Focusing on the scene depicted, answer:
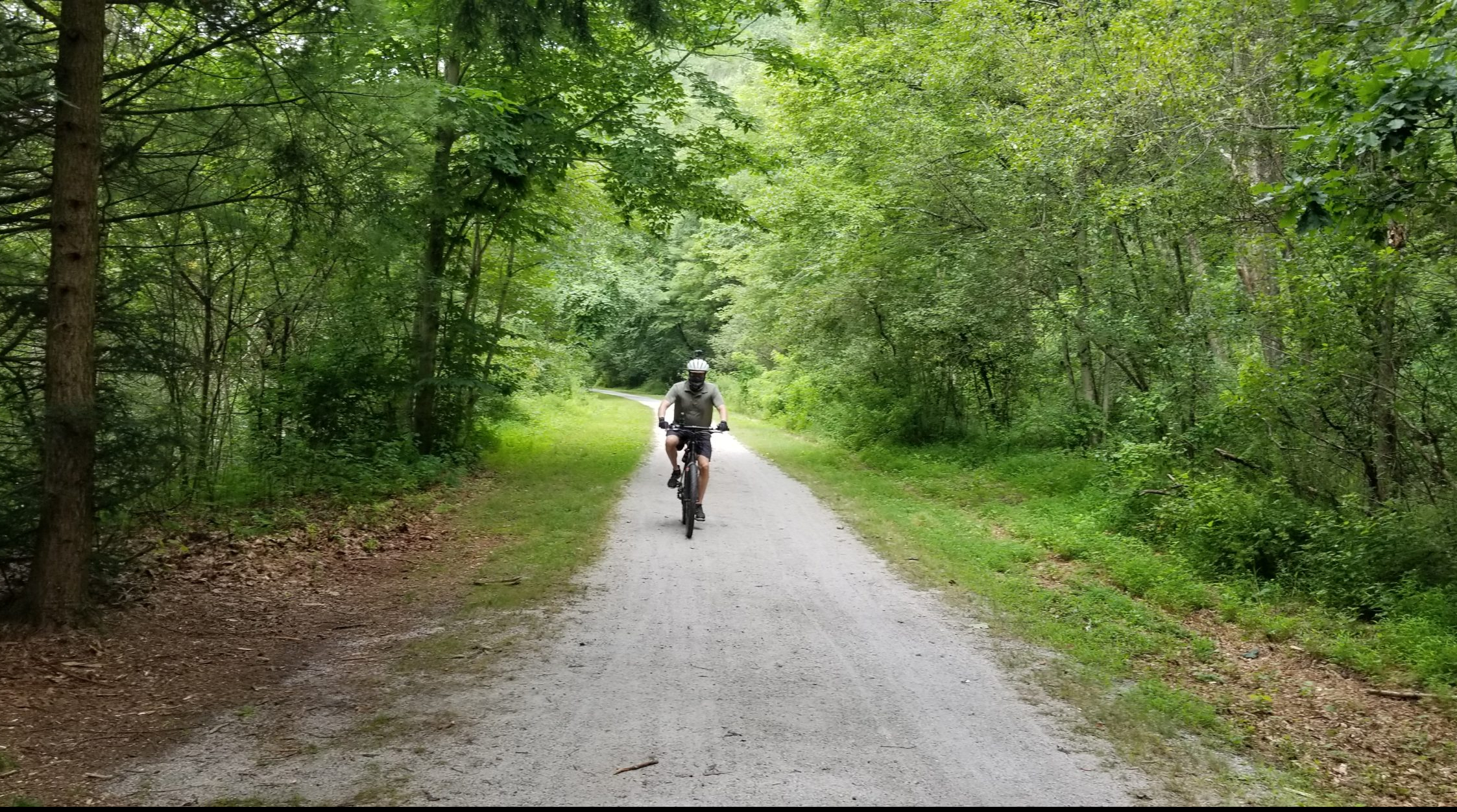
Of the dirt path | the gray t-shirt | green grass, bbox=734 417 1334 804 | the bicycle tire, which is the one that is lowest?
the dirt path

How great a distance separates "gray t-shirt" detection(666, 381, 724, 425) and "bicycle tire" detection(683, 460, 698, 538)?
671mm

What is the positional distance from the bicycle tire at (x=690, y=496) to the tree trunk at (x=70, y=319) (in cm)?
558

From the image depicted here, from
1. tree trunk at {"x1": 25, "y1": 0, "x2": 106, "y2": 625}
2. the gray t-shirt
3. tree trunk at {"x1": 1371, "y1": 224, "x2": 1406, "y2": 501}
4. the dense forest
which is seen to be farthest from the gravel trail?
tree trunk at {"x1": 1371, "y1": 224, "x2": 1406, "y2": 501}

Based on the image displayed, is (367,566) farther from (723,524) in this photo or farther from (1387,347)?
(1387,347)

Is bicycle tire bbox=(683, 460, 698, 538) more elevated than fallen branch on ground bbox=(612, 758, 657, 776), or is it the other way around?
bicycle tire bbox=(683, 460, 698, 538)

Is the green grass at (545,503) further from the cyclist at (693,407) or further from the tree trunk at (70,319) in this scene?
the tree trunk at (70,319)

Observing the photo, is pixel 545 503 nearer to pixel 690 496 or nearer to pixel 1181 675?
pixel 690 496

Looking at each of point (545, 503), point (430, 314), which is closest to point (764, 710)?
point (545, 503)

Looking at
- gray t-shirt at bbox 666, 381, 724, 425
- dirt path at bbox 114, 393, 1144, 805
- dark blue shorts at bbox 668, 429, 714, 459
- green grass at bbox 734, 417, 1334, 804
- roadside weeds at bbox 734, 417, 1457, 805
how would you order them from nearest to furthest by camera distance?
1. dirt path at bbox 114, 393, 1144, 805
2. roadside weeds at bbox 734, 417, 1457, 805
3. green grass at bbox 734, 417, 1334, 804
4. dark blue shorts at bbox 668, 429, 714, 459
5. gray t-shirt at bbox 666, 381, 724, 425

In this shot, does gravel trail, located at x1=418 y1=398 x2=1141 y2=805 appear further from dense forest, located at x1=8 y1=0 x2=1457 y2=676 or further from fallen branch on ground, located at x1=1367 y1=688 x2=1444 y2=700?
dense forest, located at x1=8 y1=0 x2=1457 y2=676

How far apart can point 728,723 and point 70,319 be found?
480 centimetres

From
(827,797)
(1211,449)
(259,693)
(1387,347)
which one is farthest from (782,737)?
(1211,449)

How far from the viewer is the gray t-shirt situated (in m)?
10.1

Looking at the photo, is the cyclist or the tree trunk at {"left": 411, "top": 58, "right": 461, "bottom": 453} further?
the tree trunk at {"left": 411, "top": 58, "right": 461, "bottom": 453}
